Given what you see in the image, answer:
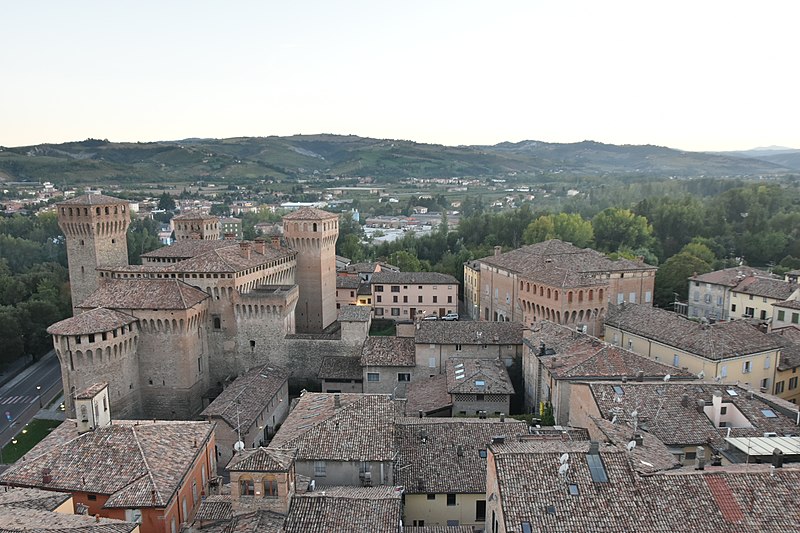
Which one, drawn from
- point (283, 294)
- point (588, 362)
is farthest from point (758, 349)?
point (283, 294)

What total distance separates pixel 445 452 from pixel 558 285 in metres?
19.9

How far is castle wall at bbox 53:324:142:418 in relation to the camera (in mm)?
39122

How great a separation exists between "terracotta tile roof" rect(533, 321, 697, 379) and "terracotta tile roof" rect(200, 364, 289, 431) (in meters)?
17.8

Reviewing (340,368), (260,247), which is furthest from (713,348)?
(260,247)

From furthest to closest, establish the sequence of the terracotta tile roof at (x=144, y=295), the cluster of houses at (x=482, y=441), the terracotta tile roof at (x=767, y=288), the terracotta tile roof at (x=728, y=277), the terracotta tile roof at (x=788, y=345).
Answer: the terracotta tile roof at (x=728, y=277)
the terracotta tile roof at (x=767, y=288)
the terracotta tile roof at (x=144, y=295)
the terracotta tile roof at (x=788, y=345)
the cluster of houses at (x=482, y=441)

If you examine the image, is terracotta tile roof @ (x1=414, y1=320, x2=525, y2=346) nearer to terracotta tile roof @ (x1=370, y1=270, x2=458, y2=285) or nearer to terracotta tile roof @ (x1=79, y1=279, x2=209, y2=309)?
terracotta tile roof @ (x1=79, y1=279, x2=209, y2=309)

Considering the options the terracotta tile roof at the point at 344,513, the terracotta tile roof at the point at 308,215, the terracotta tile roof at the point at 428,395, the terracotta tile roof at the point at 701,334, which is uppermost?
the terracotta tile roof at the point at 308,215

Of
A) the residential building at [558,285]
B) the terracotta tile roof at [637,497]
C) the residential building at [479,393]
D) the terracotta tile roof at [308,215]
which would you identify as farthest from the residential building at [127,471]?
the terracotta tile roof at [308,215]

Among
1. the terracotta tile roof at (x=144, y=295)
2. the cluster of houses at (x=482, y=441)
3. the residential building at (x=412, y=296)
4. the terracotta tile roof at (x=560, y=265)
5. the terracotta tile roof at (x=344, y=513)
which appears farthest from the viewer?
the residential building at (x=412, y=296)

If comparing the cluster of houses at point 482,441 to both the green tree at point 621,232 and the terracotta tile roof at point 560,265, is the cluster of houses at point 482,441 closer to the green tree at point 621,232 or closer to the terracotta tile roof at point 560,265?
the terracotta tile roof at point 560,265

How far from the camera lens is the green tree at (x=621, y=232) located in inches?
3450

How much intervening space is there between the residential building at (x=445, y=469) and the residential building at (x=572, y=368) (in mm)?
3889

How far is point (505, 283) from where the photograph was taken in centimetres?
5734

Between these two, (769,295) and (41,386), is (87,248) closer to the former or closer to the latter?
(41,386)
